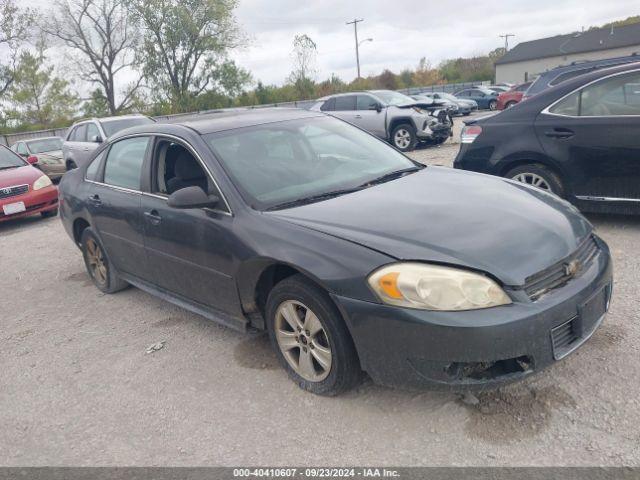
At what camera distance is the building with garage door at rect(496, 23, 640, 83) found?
5356 cm

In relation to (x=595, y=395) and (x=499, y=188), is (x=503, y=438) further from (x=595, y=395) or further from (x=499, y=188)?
(x=499, y=188)

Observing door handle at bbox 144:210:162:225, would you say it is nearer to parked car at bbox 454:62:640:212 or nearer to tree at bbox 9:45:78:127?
parked car at bbox 454:62:640:212

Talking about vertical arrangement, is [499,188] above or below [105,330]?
above

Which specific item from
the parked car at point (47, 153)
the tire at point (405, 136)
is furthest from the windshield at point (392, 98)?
the parked car at point (47, 153)

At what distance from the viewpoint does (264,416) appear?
299cm

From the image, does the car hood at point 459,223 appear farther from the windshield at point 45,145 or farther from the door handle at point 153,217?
the windshield at point 45,145

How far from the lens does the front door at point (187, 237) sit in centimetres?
342

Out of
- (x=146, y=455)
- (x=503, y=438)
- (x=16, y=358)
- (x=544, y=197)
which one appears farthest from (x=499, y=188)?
(x=16, y=358)

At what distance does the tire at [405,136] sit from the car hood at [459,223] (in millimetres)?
10024

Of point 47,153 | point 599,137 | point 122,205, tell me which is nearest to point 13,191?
point 122,205

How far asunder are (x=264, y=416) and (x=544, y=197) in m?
2.19

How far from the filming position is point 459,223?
2865mm

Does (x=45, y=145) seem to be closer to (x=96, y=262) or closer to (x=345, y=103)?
(x=345, y=103)

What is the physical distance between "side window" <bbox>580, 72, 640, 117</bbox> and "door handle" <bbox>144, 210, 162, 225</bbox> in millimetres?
4076
